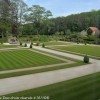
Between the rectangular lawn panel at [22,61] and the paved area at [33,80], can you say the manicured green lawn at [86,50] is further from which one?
the paved area at [33,80]

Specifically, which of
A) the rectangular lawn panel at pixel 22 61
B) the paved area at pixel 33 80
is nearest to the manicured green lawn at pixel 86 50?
the rectangular lawn panel at pixel 22 61

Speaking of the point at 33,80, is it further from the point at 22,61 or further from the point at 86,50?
the point at 86,50

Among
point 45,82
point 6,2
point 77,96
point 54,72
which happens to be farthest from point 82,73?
point 6,2

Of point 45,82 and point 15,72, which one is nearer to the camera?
point 45,82

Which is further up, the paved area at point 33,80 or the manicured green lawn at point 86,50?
the manicured green lawn at point 86,50

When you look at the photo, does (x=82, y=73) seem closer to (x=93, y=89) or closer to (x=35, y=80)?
(x=35, y=80)

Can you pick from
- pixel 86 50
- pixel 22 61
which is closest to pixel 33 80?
pixel 22 61

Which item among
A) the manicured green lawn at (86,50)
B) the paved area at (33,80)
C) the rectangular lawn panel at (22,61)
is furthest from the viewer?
the manicured green lawn at (86,50)

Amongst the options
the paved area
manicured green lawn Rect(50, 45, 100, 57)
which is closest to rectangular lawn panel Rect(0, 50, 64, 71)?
the paved area

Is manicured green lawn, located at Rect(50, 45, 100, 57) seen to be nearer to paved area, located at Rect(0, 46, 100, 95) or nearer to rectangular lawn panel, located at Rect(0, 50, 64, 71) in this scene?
rectangular lawn panel, located at Rect(0, 50, 64, 71)

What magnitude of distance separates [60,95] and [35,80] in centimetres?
447

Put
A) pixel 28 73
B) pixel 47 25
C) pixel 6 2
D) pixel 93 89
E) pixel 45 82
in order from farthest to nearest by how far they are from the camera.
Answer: pixel 47 25 → pixel 6 2 → pixel 28 73 → pixel 45 82 → pixel 93 89

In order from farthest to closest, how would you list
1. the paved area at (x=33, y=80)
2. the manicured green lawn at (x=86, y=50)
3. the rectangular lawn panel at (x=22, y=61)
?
1. the manicured green lawn at (x=86, y=50)
2. the rectangular lawn panel at (x=22, y=61)
3. the paved area at (x=33, y=80)

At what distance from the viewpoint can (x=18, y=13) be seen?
203 ft
